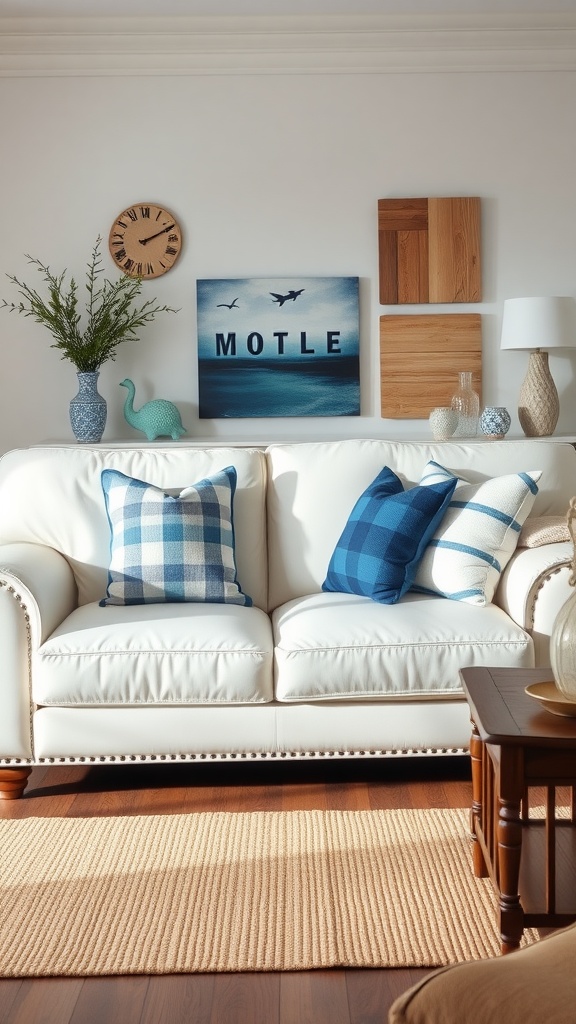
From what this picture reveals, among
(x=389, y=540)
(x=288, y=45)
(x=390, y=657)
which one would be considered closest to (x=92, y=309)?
(x=288, y=45)

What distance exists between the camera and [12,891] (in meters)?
2.16

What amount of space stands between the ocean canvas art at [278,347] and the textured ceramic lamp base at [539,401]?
77 cm

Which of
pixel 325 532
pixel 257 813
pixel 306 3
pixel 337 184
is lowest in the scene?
pixel 257 813

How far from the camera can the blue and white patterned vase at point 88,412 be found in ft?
14.2

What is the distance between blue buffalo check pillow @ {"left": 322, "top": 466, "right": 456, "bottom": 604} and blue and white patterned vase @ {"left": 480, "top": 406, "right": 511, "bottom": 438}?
50.4 inches

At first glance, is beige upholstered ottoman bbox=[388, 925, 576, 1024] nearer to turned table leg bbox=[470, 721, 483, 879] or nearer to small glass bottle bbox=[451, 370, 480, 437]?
turned table leg bbox=[470, 721, 483, 879]

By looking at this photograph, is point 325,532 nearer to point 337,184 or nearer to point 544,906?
point 544,906

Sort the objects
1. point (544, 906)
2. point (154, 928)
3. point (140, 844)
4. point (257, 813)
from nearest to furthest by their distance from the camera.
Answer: point (544, 906) → point (154, 928) → point (140, 844) → point (257, 813)

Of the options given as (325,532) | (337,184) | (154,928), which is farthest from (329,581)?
(337,184)

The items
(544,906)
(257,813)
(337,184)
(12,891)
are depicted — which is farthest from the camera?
(337,184)

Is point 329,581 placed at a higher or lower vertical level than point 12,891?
higher

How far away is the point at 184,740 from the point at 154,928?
27.4 inches

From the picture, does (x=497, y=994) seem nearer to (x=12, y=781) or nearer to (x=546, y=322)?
(x=12, y=781)

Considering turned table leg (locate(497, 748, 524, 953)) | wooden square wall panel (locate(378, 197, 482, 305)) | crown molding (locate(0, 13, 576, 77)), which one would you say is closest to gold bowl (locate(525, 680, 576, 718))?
turned table leg (locate(497, 748, 524, 953))
